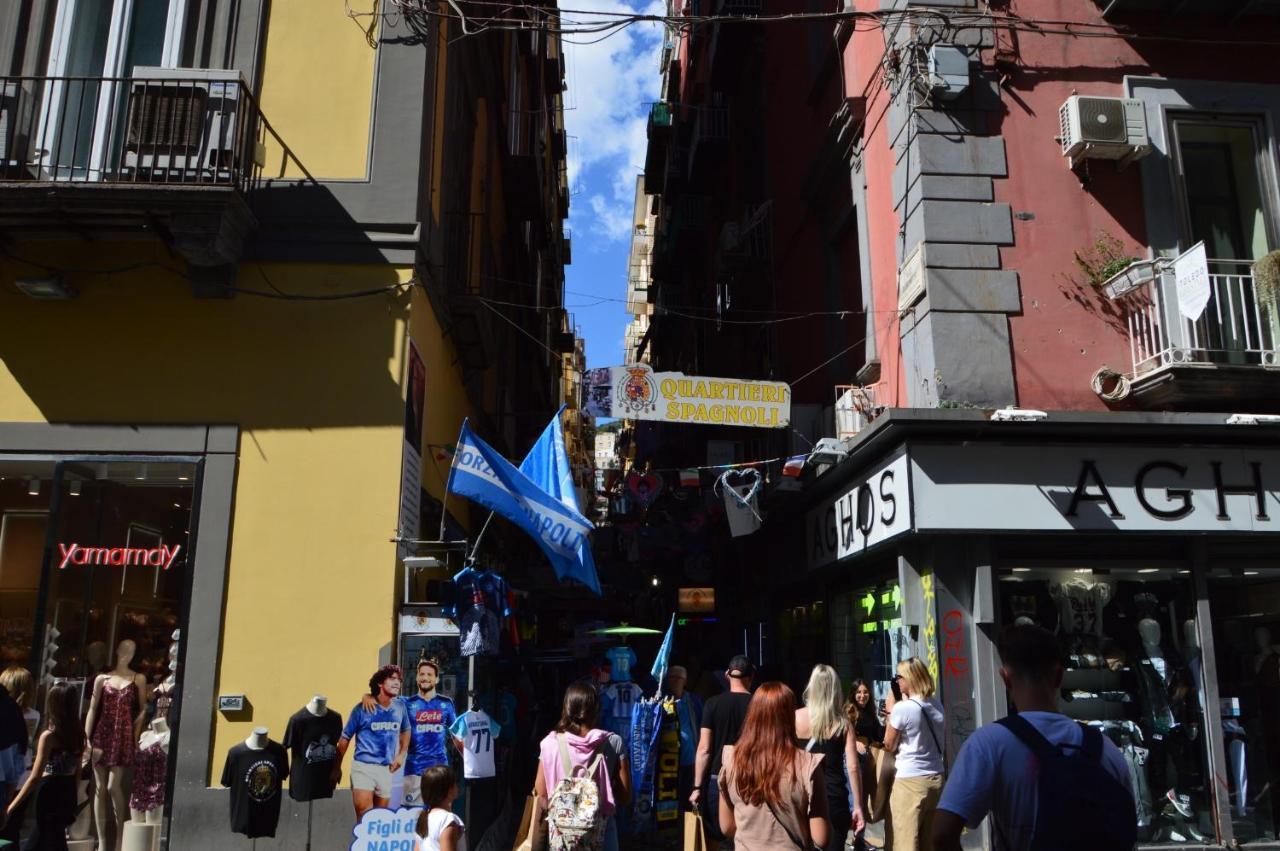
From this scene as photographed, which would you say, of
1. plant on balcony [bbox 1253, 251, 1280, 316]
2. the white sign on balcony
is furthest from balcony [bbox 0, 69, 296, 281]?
plant on balcony [bbox 1253, 251, 1280, 316]

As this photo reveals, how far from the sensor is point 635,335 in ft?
243

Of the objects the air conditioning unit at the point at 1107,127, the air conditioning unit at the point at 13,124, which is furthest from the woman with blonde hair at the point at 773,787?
the air conditioning unit at the point at 13,124

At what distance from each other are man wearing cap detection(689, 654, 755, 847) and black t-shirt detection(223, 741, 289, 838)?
324 cm

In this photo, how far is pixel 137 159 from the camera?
335 inches

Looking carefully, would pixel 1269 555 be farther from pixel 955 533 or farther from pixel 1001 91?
pixel 1001 91

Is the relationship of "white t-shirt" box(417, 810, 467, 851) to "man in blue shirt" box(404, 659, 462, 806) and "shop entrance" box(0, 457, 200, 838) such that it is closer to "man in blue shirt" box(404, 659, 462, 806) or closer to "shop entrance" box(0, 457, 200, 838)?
"man in blue shirt" box(404, 659, 462, 806)

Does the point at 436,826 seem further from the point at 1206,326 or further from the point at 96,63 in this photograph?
the point at 1206,326

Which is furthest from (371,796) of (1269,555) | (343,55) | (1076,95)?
(1076,95)

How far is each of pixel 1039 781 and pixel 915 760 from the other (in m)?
5.07

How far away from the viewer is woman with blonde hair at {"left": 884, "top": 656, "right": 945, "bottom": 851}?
306 inches

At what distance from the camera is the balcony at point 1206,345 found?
9.19 meters

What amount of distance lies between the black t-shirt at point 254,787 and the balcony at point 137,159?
14.0 ft

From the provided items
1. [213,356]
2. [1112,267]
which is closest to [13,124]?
[213,356]

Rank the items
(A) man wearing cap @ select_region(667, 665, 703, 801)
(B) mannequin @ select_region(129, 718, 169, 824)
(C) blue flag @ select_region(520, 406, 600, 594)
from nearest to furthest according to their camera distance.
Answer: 1. (B) mannequin @ select_region(129, 718, 169, 824)
2. (C) blue flag @ select_region(520, 406, 600, 594)
3. (A) man wearing cap @ select_region(667, 665, 703, 801)
